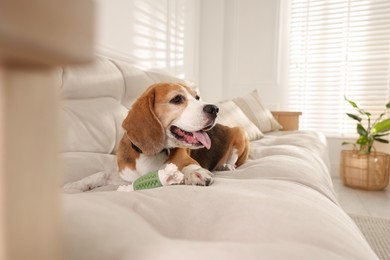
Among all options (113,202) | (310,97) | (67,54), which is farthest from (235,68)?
(67,54)

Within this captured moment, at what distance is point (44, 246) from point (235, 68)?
4476 mm

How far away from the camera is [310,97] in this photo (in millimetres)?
4219

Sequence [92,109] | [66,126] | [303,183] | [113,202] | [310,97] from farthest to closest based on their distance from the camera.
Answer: [310,97] < [92,109] < [66,126] < [303,183] < [113,202]

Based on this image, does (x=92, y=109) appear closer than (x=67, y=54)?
No

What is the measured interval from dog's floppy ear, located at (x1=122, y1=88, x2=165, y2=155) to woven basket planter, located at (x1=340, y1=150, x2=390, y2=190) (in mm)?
2968

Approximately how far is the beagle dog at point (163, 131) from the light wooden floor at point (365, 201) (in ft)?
6.59

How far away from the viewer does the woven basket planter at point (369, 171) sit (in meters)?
3.33

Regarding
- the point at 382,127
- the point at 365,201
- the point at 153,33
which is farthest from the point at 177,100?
the point at 382,127

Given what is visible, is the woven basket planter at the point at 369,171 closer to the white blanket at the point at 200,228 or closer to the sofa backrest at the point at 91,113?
the sofa backrest at the point at 91,113

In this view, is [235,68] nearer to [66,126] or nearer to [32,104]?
[66,126]

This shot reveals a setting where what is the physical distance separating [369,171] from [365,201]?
20.6 inches

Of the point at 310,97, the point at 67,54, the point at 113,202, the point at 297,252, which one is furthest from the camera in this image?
the point at 310,97

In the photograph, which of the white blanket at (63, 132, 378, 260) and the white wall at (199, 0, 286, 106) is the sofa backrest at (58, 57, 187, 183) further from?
the white wall at (199, 0, 286, 106)

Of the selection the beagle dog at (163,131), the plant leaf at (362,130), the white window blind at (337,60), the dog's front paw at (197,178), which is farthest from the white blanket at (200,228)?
the white window blind at (337,60)
